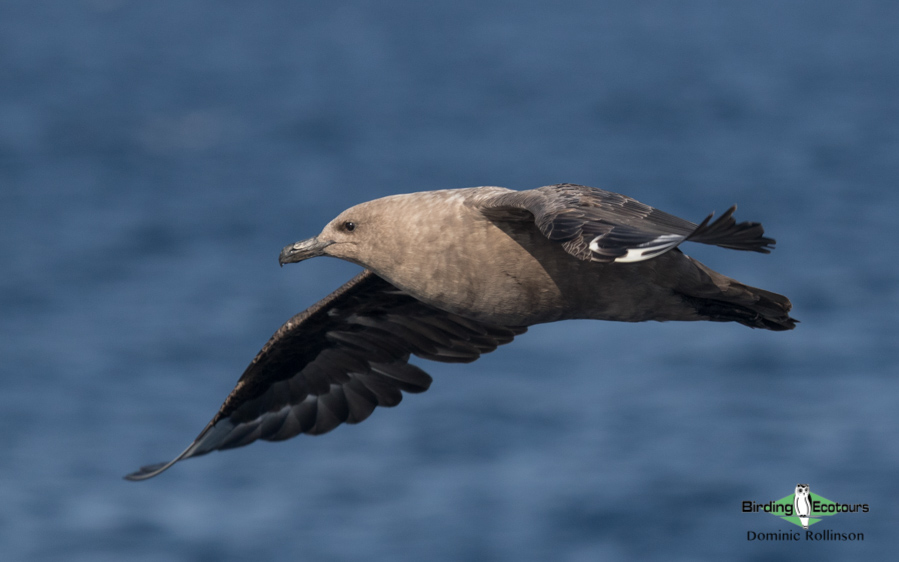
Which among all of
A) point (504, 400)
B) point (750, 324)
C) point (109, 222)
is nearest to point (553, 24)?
point (109, 222)

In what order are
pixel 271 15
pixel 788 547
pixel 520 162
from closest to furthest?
pixel 788 547, pixel 520 162, pixel 271 15

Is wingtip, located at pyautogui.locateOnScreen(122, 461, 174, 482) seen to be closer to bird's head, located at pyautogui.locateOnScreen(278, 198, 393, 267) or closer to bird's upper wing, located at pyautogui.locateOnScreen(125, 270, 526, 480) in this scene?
bird's upper wing, located at pyautogui.locateOnScreen(125, 270, 526, 480)

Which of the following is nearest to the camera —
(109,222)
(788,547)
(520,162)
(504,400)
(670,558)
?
(670,558)

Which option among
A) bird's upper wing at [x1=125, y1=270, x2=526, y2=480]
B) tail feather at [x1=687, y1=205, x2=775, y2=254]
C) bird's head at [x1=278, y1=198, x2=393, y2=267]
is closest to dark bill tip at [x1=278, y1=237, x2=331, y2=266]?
bird's head at [x1=278, y1=198, x2=393, y2=267]

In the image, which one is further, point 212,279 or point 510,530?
point 212,279

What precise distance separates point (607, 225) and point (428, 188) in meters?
49.5

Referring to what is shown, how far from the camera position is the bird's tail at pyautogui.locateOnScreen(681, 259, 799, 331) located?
8.95 meters

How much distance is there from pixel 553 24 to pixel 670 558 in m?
47.1

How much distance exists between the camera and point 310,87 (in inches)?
3054

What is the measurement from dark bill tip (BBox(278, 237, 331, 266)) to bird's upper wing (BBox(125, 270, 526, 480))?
132cm

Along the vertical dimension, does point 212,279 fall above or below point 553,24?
below

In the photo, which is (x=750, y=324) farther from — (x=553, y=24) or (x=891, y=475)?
(x=553, y=24)

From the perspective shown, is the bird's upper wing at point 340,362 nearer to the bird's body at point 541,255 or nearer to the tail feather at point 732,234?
the bird's body at point 541,255

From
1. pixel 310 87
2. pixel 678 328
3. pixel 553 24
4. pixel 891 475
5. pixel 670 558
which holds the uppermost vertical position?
pixel 553 24
